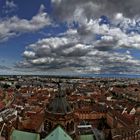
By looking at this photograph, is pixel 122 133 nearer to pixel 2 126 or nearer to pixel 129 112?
pixel 2 126

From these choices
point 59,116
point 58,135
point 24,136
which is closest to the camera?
point 58,135

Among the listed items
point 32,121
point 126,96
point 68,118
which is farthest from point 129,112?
point 126,96

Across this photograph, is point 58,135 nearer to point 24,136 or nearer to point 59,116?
point 59,116

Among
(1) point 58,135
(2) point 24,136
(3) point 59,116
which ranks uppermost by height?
(3) point 59,116

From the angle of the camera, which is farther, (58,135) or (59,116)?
(59,116)

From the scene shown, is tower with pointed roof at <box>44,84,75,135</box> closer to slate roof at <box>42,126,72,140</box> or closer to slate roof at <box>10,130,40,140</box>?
slate roof at <box>10,130,40,140</box>

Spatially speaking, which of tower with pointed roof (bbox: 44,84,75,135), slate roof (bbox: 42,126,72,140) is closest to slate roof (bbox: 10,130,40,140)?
tower with pointed roof (bbox: 44,84,75,135)

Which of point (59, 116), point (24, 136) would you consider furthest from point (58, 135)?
point (24, 136)

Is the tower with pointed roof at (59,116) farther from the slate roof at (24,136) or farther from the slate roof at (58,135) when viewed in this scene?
the slate roof at (58,135)

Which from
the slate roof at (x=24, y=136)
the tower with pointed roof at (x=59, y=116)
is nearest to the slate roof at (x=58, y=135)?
the tower with pointed roof at (x=59, y=116)
